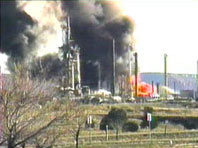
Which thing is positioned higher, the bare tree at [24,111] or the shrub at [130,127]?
the bare tree at [24,111]

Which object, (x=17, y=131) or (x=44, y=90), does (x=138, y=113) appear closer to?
(x=44, y=90)

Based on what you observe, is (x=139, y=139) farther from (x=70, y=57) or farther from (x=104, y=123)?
(x=70, y=57)

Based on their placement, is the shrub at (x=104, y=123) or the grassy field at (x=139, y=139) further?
the shrub at (x=104, y=123)

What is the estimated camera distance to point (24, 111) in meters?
25.8

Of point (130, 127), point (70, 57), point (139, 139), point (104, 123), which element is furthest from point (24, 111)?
point (70, 57)

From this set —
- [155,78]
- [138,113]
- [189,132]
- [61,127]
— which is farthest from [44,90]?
[155,78]

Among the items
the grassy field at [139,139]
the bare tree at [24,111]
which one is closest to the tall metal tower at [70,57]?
the grassy field at [139,139]

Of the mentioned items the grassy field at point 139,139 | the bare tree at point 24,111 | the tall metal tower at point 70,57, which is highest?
the tall metal tower at point 70,57

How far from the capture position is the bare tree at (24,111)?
81.3 ft

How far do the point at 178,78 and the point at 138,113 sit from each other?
89.5 meters

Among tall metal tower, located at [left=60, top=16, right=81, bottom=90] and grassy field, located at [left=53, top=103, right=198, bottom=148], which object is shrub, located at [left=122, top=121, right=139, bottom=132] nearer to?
grassy field, located at [left=53, top=103, right=198, bottom=148]

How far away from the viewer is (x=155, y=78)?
461ft

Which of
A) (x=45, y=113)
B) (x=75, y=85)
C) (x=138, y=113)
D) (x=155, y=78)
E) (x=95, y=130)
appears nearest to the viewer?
(x=45, y=113)

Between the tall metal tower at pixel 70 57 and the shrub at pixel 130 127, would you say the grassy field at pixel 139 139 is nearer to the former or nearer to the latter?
the shrub at pixel 130 127
